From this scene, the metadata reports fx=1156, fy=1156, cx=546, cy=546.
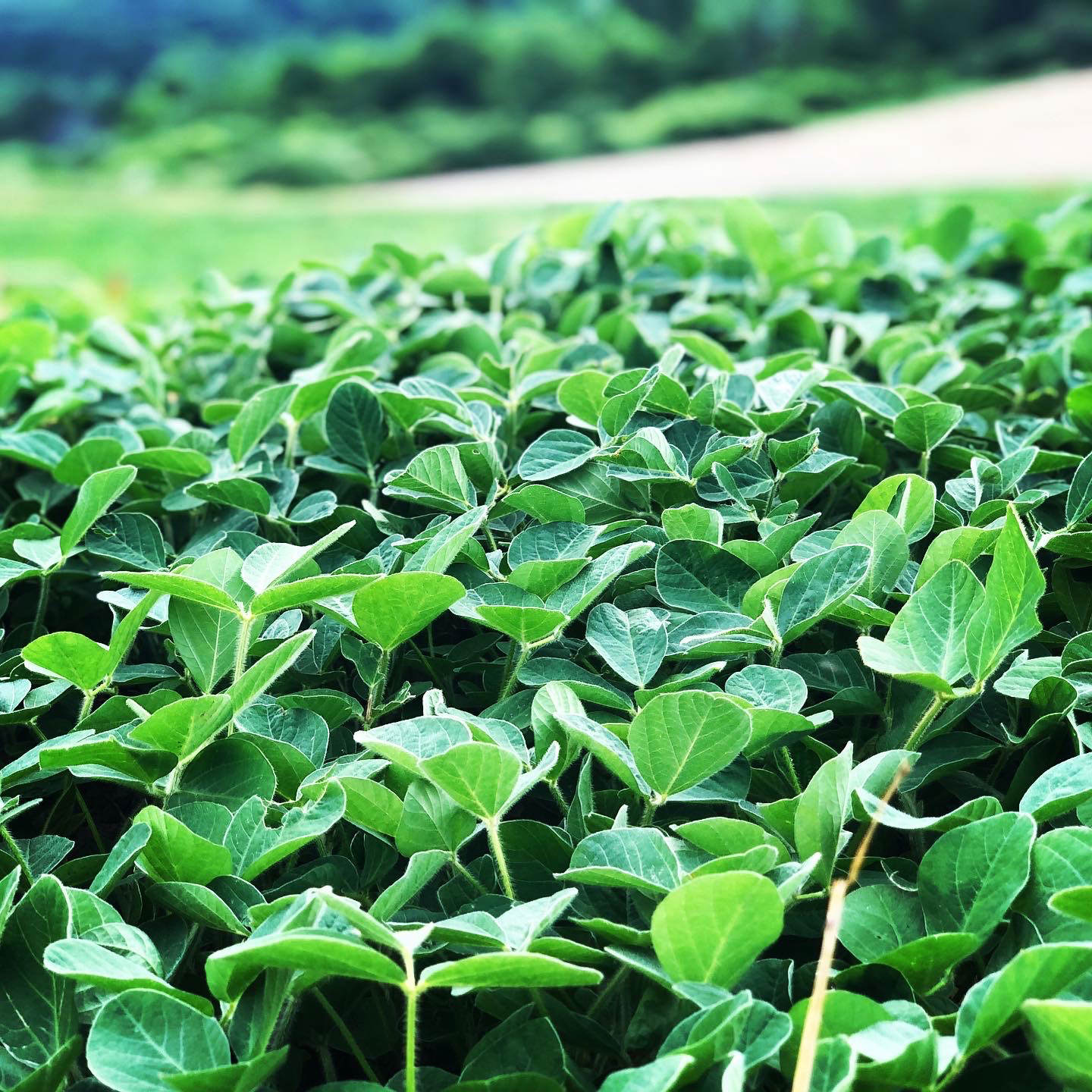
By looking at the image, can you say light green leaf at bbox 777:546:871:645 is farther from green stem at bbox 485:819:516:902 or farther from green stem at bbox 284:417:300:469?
green stem at bbox 284:417:300:469

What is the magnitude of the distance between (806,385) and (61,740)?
1.99 ft

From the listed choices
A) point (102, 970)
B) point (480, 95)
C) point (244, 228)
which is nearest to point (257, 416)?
point (102, 970)

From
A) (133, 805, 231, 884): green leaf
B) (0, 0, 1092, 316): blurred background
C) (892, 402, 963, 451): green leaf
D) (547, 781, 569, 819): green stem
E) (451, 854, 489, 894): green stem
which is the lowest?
(451, 854, 489, 894): green stem

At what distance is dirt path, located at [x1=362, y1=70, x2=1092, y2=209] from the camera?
331 inches

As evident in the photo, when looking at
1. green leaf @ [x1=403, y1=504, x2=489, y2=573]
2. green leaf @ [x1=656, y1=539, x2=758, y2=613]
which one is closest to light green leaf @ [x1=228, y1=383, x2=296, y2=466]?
green leaf @ [x1=403, y1=504, x2=489, y2=573]

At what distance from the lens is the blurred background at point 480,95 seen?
34.0 ft

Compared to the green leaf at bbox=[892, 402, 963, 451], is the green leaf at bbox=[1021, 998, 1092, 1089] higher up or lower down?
lower down

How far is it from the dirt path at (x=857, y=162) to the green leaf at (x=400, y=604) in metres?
7.34

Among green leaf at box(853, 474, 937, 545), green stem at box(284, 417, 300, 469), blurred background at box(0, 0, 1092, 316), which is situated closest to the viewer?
green leaf at box(853, 474, 937, 545)

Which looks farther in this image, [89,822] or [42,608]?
[42,608]

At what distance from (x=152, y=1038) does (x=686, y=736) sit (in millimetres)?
280

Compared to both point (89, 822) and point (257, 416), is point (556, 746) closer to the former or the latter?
point (89, 822)

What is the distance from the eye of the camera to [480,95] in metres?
13.1

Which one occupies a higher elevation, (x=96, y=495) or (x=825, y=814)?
(x=96, y=495)
